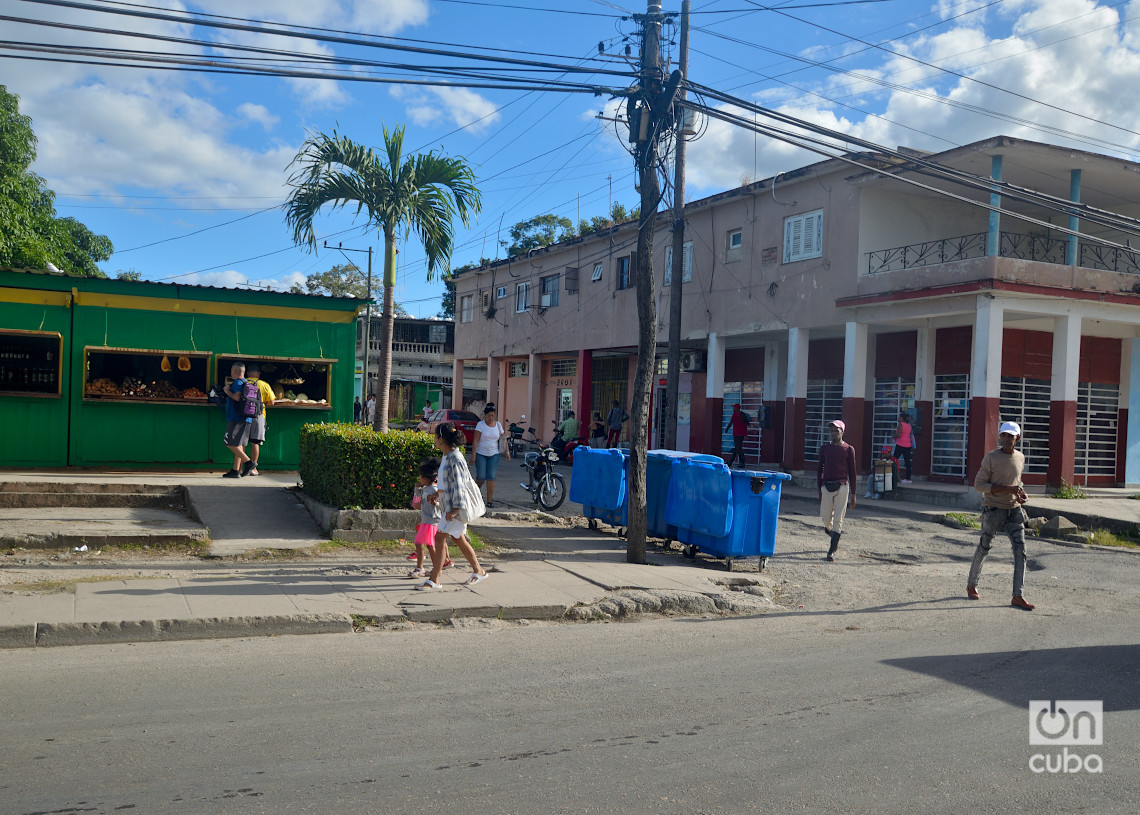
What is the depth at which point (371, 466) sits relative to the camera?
10.9 metres

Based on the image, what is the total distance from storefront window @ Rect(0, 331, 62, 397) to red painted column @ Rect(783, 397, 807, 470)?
52.9 ft

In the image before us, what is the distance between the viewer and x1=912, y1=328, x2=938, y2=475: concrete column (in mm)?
22078

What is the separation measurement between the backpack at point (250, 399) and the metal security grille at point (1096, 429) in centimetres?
1907

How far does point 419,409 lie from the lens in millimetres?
56719

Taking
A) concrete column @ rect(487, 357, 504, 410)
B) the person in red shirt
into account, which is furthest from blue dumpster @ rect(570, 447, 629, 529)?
concrete column @ rect(487, 357, 504, 410)

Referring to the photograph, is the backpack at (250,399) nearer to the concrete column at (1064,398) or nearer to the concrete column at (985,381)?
the concrete column at (985,381)

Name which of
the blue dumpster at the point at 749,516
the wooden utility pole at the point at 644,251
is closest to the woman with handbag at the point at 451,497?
the wooden utility pole at the point at 644,251

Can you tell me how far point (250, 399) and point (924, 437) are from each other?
15.7m

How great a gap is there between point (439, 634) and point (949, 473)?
57.2 ft

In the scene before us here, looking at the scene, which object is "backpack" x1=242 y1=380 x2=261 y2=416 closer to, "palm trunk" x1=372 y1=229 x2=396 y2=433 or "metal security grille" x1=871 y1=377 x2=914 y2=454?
"palm trunk" x1=372 y1=229 x2=396 y2=433

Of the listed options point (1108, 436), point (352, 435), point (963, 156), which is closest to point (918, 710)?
point (352, 435)

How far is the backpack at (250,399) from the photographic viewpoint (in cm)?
1407

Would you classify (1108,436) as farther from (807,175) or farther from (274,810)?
(274,810)

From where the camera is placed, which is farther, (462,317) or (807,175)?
(462,317)
